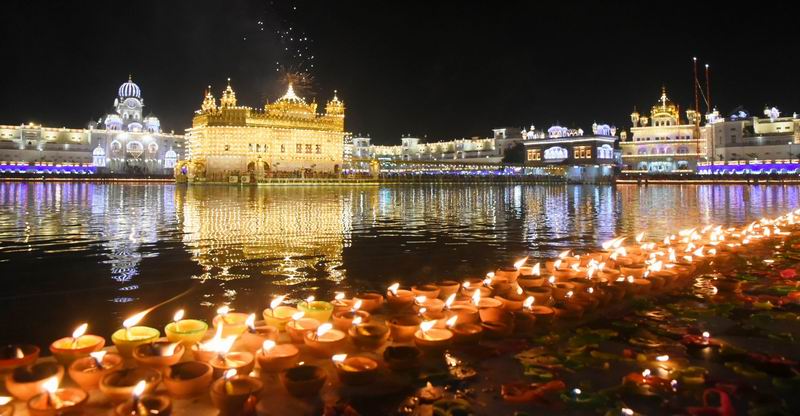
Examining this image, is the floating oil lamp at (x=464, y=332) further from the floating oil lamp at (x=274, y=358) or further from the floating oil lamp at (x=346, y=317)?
the floating oil lamp at (x=274, y=358)

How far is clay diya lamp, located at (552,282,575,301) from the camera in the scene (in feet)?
20.5

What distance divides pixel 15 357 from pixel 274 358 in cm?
177

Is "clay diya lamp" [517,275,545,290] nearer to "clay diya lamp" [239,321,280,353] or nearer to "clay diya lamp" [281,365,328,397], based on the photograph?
"clay diya lamp" [239,321,280,353]

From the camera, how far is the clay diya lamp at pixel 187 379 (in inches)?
145

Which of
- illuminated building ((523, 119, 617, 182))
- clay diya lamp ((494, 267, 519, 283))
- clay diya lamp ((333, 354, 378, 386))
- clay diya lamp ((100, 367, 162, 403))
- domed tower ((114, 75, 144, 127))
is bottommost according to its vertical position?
clay diya lamp ((333, 354, 378, 386))

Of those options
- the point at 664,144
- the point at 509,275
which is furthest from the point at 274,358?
the point at 664,144

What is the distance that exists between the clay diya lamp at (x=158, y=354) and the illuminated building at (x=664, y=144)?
104991mm

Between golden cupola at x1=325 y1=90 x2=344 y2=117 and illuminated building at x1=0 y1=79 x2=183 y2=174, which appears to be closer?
golden cupola at x1=325 y1=90 x2=344 y2=117

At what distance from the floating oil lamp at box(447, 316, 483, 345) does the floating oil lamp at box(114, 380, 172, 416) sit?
2448mm

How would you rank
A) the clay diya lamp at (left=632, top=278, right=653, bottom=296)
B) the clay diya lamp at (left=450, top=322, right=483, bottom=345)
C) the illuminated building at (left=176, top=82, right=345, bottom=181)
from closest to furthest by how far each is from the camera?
the clay diya lamp at (left=450, top=322, right=483, bottom=345) < the clay diya lamp at (left=632, top=278, right=653, bottom=296) < the illuminated building at (left=176, top=82, right=345, bottom=181)

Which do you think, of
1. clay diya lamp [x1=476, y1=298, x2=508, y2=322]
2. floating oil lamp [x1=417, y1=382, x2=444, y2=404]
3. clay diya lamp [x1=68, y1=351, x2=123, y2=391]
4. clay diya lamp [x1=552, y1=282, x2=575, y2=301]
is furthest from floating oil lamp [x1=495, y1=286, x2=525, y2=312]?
clay diya lamp [x1=68, y1=351, x2=123, y2=391]

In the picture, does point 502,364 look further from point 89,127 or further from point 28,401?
point 89,127

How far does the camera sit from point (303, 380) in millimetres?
3820

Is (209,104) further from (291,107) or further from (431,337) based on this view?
(431,337)
